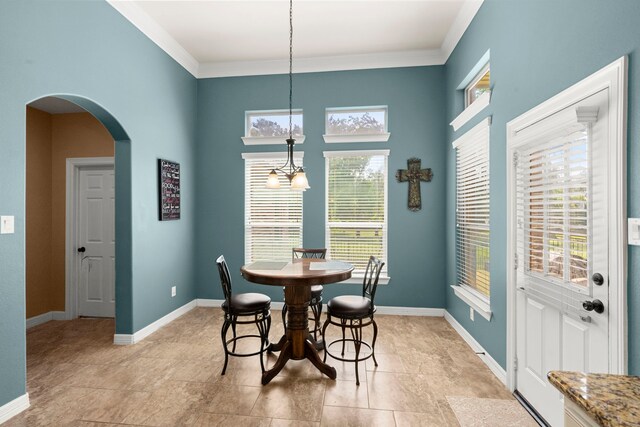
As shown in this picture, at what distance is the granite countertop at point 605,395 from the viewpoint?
836mm

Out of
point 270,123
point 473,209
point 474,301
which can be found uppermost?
point 270,123

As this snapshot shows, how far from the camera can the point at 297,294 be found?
2.84 metres

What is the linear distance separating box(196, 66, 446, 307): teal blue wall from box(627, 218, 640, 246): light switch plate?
2.97 meters

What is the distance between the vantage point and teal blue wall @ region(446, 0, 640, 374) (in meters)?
1.46

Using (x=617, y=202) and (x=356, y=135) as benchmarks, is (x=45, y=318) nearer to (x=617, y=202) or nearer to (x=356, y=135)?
(x=356, y=135)

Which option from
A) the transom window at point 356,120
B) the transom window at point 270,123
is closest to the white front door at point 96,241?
the transom window at point 270,123

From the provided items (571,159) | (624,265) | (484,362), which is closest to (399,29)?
(571,159)

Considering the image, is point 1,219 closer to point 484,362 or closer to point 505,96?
point 505,96

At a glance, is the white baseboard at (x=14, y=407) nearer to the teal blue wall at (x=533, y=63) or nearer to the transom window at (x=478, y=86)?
the teal blue wall at (x=533, y=63)

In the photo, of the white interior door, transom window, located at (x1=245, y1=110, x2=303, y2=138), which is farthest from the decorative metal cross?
the white interior door

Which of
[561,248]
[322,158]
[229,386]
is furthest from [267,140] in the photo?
[561,248]

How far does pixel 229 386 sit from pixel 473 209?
289 cm

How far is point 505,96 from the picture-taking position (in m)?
2.66

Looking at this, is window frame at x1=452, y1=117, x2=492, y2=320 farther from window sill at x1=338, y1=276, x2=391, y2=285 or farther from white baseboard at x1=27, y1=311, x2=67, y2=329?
white baseboard at x1=27, y1=311, x2=67, y2=329
